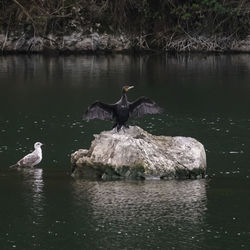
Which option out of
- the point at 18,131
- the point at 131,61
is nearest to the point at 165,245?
the point at 18,131

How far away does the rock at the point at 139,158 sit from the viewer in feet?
56.4

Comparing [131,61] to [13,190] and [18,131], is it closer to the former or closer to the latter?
[18,131]

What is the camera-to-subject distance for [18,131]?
23.5m

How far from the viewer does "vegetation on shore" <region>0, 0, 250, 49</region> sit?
156 feet

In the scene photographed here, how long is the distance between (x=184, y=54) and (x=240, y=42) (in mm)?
3401

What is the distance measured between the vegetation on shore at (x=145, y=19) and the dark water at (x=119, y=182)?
10.1 m

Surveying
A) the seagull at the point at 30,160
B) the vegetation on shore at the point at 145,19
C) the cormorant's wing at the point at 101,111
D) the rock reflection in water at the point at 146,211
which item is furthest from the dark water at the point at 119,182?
the vegetation on shore at the point at 145,19

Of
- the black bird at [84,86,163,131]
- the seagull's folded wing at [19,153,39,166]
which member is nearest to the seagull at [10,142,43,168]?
the seagull's folded wing at [19,153,39,166]

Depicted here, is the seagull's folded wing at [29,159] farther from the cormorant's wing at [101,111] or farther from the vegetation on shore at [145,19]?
the vegetation on shore at [145,19]

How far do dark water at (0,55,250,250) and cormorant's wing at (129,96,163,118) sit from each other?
1.76 m

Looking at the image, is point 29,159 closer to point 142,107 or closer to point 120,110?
point 120,110

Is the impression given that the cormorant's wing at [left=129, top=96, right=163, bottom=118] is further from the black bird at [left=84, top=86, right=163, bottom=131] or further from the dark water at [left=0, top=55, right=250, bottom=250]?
the dark water at [left=0, top=55, right=250, bottom=250]

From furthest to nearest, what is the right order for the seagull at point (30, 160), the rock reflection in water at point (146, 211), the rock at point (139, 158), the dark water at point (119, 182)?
the seagull at point (30, 160), the rock at point (139, 158), the dark water at point (119, 182), the rock reflection in water at point (146, 211)

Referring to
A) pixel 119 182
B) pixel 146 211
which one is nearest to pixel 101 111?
pixel 119 182
